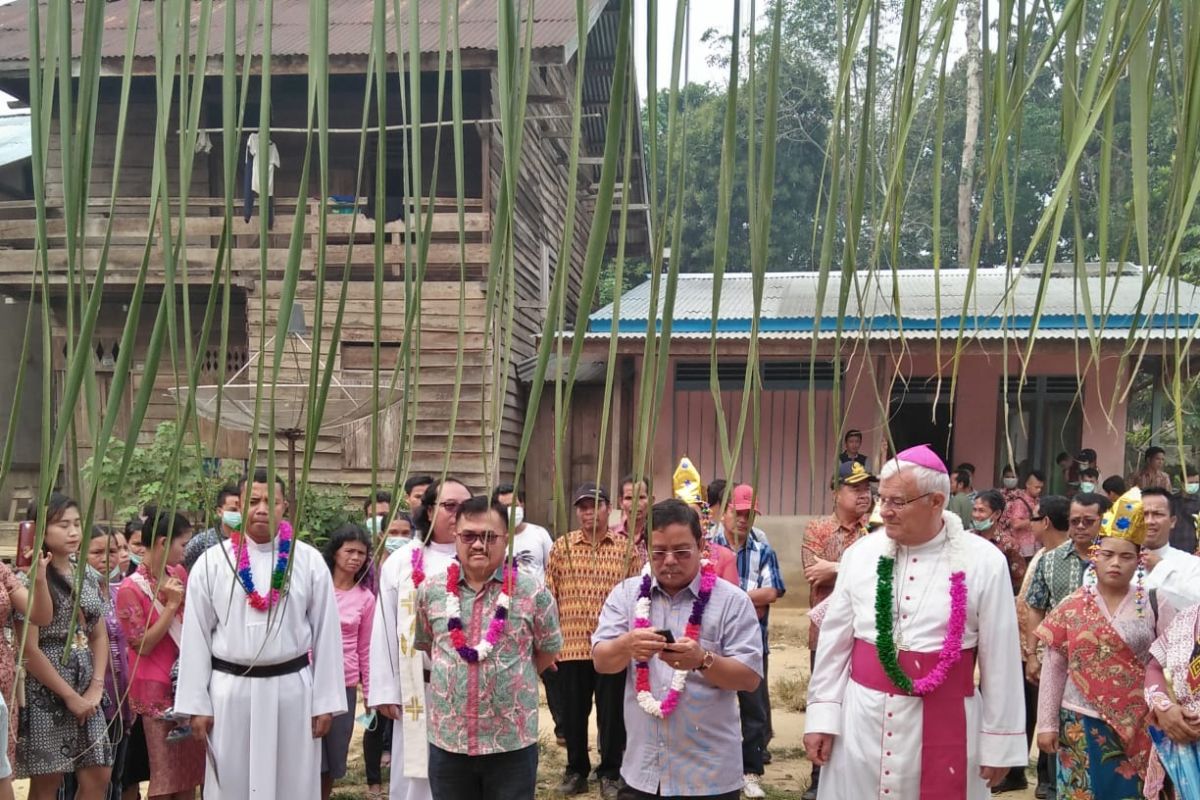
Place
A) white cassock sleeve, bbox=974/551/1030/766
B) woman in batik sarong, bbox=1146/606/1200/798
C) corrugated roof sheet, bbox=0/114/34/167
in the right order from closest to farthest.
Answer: white cassock sleeve, bbox=974/551/1030/766, woman in batik sarong, bbox=1146/606/1200/798, corrugated roof sheet, bbox=0/114/34/167

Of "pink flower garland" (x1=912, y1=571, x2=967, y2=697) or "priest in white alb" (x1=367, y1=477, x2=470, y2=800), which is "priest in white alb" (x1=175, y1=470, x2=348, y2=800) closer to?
"priest in white alb" (x1=367, y1=477, x2=470, y2=800)

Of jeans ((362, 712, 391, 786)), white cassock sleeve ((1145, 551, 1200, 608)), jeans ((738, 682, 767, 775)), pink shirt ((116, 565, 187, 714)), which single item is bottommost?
jeans ((362, 712, 391, 786))

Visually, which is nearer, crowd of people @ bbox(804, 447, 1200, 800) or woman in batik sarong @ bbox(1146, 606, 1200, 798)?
crowd of people @ bbox(804, 447, 1200, 800)

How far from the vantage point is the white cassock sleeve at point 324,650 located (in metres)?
4.63

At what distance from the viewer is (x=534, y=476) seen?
45.5 feet

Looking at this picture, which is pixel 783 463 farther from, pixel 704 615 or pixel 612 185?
pixel 612 185

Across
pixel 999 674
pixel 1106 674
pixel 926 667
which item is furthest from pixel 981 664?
pixel 1106 674

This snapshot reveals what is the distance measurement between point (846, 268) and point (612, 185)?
0.18 m

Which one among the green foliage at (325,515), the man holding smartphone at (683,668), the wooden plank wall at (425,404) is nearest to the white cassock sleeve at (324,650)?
the man holding smartphone at (683,668)

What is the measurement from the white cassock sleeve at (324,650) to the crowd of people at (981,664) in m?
2.05

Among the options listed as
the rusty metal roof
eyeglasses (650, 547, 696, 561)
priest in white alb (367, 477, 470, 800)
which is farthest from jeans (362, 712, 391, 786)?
the rusty metal roof

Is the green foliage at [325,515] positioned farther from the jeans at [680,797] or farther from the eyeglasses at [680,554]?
the eyeglasses at [680,554]

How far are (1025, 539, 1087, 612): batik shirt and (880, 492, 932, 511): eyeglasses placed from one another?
84.8 inches

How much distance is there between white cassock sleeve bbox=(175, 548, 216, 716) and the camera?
4344 mm
